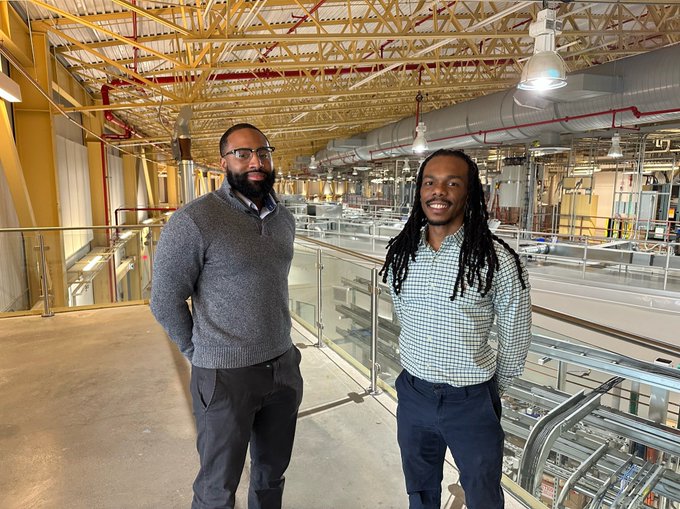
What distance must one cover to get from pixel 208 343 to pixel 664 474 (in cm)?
252

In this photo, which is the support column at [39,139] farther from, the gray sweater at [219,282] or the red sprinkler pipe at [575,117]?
the gray sweater at [219,282]

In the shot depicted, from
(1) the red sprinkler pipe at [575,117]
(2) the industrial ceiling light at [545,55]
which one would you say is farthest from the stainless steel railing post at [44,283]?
(1) the red sprinkler pipe at [575,117]

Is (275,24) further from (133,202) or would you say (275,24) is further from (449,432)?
(133,202)

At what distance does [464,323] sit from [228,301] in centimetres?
78

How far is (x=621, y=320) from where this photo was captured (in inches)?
255

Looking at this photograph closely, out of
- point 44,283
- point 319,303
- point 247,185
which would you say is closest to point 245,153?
point 247,185

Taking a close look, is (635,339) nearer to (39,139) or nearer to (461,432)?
(461,432)

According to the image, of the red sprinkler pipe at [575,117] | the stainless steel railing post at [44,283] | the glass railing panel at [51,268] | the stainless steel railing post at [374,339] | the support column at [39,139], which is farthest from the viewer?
the support column at [39,139]

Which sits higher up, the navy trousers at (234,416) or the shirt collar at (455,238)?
the shirt collar at (455,238)

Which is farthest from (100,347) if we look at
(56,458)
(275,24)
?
(275,24)

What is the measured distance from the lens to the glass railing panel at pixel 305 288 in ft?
14.5

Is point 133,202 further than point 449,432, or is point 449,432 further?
point 133,202

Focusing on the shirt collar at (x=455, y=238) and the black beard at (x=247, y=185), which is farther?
the black beard at (x=247, y=185)

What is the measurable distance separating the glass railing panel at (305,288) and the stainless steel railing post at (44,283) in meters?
2.64
